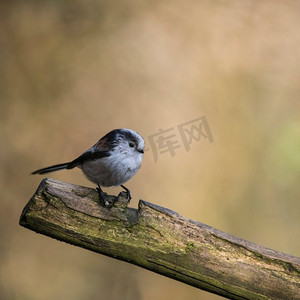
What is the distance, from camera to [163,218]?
2131mm

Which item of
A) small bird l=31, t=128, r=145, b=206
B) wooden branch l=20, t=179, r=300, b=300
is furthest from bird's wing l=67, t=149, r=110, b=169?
wooden branch l=20, t=179, r=300, b=300

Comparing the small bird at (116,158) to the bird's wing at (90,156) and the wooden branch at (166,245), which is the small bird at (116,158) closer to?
the bird's wing at (90,156)

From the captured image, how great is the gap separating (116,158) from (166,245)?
0.65m

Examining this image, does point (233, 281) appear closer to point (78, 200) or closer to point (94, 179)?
point (78, 200)

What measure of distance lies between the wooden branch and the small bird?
1.27 ft

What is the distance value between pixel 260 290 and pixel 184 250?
42 centimetres

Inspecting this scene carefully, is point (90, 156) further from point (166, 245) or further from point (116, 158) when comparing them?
point (166, 245)

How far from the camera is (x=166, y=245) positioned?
209 cm

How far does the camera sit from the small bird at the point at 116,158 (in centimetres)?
249

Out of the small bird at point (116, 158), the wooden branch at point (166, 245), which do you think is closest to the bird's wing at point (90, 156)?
the small bird at point (116, 158)

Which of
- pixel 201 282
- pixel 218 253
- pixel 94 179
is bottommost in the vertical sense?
pixel 201 282

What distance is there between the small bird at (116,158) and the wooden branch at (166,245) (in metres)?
0.39

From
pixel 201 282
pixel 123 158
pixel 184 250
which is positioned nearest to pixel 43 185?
pixel 123 158

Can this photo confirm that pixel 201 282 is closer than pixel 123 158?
Yes
